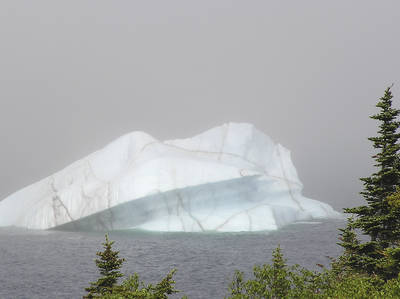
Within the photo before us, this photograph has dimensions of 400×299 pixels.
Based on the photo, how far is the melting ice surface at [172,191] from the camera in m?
50.9

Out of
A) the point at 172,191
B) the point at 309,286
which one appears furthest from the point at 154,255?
the point at 309,286

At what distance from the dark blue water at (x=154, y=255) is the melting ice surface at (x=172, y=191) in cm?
218

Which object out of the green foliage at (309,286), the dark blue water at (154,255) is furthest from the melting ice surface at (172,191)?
the green foliage at (309,286)

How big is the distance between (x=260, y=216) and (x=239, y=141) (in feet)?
41.2

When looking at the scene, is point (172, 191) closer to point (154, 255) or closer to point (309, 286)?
point (154, 255)

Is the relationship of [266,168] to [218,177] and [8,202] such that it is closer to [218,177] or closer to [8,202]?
[218,177]

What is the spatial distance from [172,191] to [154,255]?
12.6 meters

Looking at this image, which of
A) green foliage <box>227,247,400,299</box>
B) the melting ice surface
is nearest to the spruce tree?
green foliage <box>227,247,400,299</box>

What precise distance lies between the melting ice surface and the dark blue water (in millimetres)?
2181

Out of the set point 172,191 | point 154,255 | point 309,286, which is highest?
point 172,191

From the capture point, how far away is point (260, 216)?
5200 cm

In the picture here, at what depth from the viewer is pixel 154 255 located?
1539 inches

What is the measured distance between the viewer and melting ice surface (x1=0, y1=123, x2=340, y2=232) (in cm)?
5094

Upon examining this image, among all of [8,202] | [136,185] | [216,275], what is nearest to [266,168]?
[136,185]
